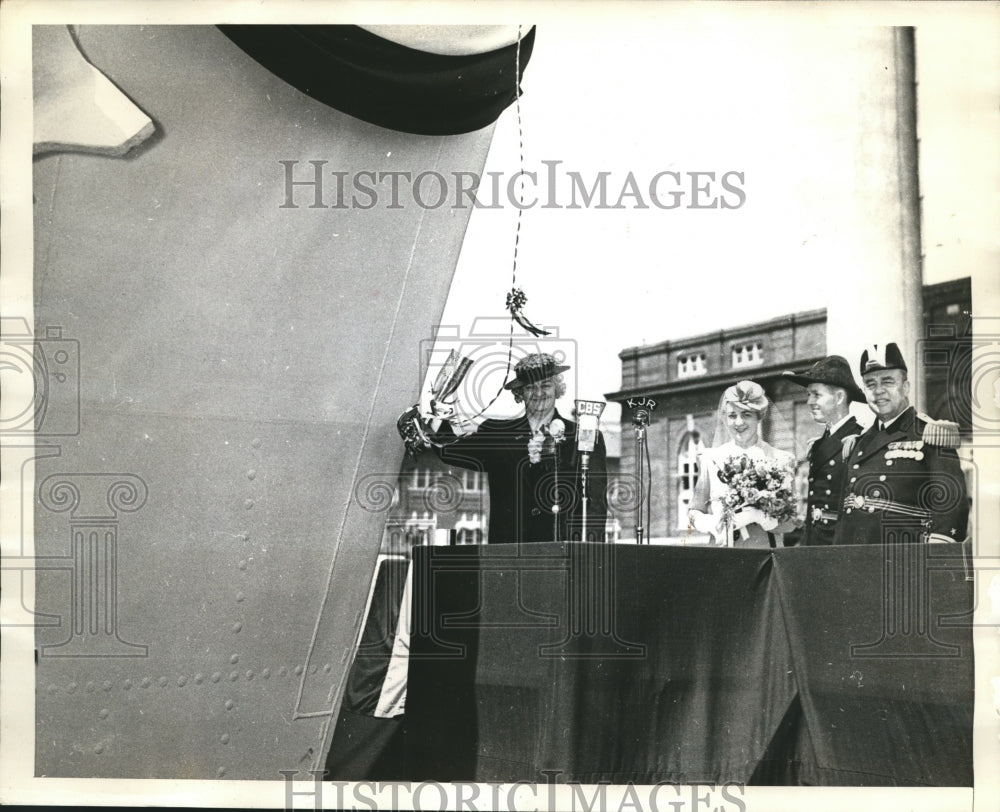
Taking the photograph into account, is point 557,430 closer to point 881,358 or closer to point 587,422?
point 587,422

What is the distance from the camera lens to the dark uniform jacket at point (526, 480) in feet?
9.10

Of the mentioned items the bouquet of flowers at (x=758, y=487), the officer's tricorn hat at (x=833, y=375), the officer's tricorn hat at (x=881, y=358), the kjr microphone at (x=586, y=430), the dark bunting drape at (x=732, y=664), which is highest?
the officer's tricorn hat at (x=881, y=358)

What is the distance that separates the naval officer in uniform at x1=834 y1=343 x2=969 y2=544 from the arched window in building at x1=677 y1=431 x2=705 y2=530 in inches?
16.5

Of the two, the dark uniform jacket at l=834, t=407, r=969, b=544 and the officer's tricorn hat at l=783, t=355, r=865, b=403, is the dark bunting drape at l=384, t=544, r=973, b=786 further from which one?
the officer's tricorn hat at l=783, t=355, r=865, b=403

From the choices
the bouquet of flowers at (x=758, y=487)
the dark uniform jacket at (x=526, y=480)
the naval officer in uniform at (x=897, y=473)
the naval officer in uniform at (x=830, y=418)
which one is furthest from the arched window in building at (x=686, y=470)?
the naval officer in uniform at (x=897, y=473)

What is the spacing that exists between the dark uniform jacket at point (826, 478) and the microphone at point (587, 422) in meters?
0.60

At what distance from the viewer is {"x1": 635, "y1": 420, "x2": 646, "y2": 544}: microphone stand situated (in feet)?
9.12

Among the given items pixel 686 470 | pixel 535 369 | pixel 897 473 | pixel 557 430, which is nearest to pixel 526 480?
pixel 557 430

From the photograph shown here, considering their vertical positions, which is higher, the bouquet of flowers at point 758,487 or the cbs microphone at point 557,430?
the cbs microphone at point 557,430

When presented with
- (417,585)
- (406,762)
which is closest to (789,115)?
(417,585)

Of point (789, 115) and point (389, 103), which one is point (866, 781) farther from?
point (389, 103)

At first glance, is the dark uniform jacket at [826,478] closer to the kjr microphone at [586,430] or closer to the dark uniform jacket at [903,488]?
the dark uniform jacket at [903,488]

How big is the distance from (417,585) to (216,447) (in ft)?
2.29

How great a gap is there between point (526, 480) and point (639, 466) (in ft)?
1.05
